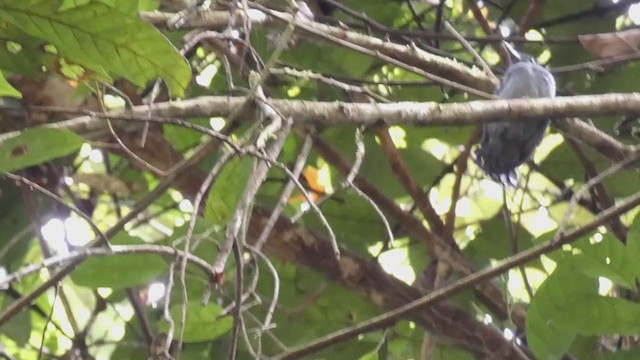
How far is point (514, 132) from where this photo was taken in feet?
2.55

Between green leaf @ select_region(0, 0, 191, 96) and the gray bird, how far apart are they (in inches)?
10.8

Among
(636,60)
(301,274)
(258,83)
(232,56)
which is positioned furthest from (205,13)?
(636,60)

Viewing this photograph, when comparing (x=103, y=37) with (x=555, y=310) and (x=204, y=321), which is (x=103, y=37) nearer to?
(x=204, y=321)

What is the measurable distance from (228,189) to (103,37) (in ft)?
0.50

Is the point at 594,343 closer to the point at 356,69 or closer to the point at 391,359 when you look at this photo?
the point at 391,359

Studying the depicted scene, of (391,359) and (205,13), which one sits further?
(391,359)

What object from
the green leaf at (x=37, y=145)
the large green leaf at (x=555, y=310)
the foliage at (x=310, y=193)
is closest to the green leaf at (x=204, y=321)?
the foliage at (x=310, y=193)

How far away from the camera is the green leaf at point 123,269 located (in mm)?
761

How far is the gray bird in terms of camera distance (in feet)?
2.56

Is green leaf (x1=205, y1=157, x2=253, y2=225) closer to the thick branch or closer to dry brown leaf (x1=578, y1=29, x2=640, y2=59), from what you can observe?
the thick branch

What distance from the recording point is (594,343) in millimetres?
1047

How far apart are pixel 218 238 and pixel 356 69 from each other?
1.45 ft

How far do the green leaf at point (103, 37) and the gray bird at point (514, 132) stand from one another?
27cm

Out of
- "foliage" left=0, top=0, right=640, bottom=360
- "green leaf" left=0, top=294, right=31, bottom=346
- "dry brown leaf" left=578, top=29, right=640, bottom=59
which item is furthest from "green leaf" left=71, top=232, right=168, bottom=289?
"dry brown leaf" left=578, top=29, right=640, bottom=59
